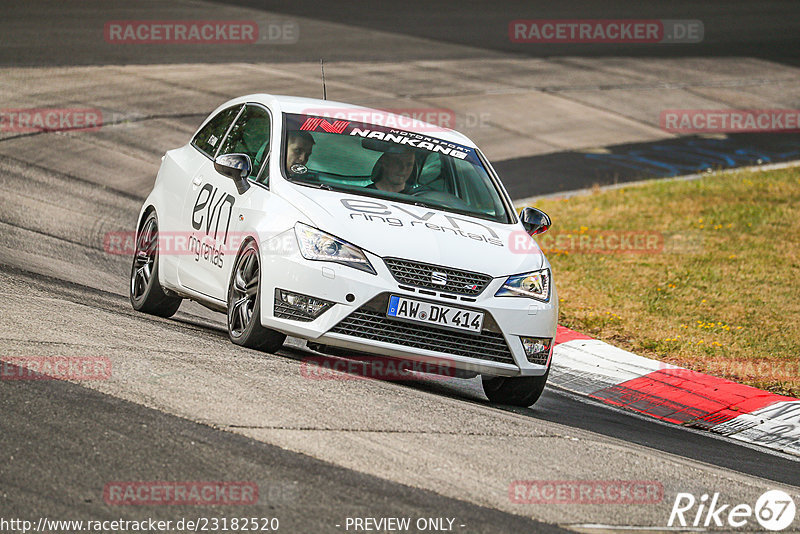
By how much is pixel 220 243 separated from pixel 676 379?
12.7ft

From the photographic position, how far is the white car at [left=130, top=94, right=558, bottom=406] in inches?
285

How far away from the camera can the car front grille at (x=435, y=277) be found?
23.7 ft

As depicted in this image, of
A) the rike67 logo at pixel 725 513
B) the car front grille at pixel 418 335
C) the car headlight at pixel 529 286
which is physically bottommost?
the rike67 logo at pixel 725 513

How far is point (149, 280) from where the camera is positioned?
9.40 meters

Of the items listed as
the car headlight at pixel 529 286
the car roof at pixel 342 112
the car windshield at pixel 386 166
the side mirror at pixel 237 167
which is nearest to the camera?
the car headlight at pixel 529 286

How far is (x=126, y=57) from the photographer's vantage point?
77.2ft

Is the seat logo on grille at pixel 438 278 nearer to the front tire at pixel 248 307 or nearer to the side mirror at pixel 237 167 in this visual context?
the front tire at pixel 248 307

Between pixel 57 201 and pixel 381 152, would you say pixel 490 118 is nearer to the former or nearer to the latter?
pixel 57 201

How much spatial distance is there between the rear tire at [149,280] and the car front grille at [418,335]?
264cm

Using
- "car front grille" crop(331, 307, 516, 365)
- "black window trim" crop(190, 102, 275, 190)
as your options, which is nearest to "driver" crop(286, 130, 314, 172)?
"black window trim" crop(190, 102, 275, 190)

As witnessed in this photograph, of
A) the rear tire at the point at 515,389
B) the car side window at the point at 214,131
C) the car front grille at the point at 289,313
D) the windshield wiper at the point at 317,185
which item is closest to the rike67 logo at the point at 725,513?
the rear tire at the point at 515,389

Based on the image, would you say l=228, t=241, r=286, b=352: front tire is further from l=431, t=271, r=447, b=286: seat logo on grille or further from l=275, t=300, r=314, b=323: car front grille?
l=431, t=271, r=447, b=286: seat logo on grille

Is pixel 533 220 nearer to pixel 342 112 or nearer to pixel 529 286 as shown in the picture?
pixel 529 286

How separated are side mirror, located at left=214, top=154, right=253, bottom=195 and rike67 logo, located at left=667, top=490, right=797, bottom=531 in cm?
375
